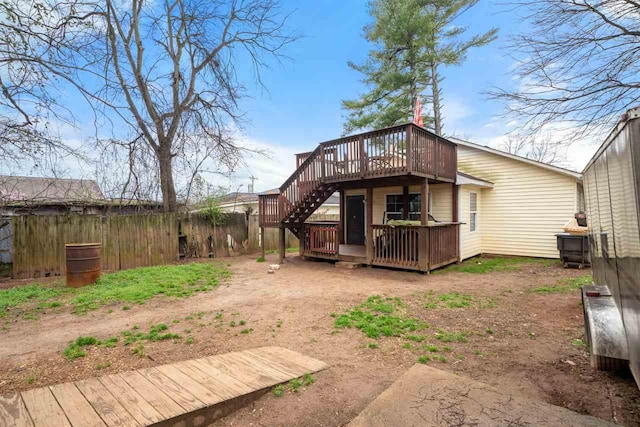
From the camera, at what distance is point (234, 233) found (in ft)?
42.3

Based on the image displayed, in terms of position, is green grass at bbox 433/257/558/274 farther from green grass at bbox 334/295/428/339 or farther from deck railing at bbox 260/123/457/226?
green grass at bbox 334/295/428/339

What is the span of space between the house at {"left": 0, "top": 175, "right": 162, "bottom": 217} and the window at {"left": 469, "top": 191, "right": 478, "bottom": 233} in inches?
477

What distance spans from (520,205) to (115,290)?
12.3 m

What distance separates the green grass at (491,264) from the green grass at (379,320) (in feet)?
12.6

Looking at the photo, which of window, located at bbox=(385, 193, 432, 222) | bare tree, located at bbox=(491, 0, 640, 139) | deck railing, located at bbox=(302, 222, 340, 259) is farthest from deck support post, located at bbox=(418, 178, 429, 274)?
bare tree, located at bbox=(491, 0, 640, 139)

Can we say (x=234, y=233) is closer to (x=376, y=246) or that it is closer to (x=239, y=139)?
(x=239, y=139)

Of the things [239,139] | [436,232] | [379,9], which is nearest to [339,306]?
[436,232]

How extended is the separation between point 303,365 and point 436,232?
6463mm

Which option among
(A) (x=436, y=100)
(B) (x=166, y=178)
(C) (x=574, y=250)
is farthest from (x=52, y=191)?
(A) (x=436, y=100)

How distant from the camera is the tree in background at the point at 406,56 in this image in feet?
46.9

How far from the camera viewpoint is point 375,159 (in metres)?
8.40

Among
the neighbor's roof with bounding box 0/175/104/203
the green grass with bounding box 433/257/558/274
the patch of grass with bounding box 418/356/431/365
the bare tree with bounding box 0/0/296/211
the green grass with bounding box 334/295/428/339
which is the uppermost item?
the bare tree with bounding box 0/0/296/211

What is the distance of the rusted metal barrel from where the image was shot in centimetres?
708

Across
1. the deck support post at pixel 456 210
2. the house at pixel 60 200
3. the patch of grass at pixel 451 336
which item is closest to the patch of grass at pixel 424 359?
the patch of grass at pixel 451 336
